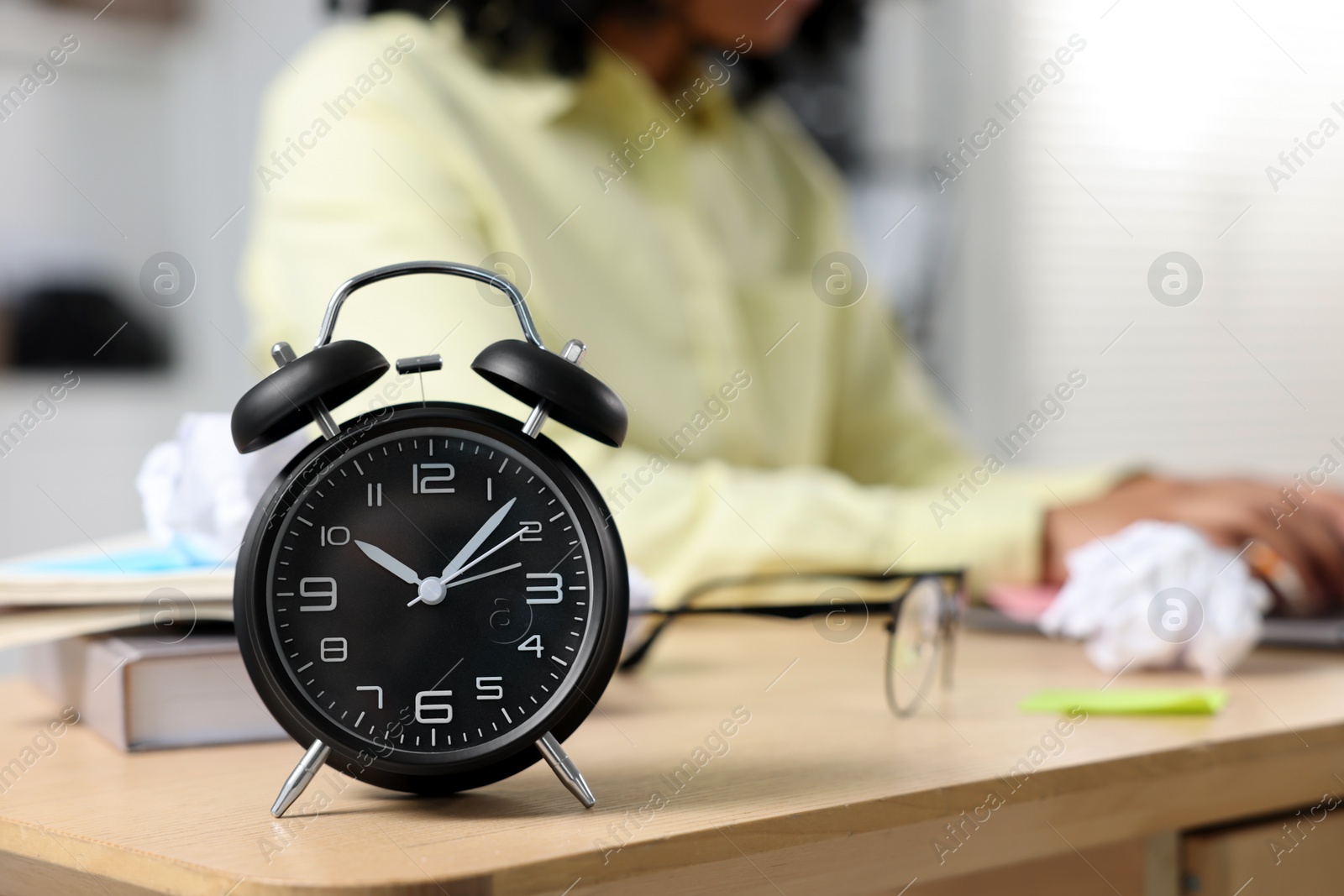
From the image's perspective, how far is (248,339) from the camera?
7.72 feet

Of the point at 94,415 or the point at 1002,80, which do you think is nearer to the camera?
the point at 94,415

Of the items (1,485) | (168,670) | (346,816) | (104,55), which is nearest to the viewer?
(346,816)

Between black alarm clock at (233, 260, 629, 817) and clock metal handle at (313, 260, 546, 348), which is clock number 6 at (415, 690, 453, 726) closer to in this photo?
black alarm clock at (233, 260, 629, 817)

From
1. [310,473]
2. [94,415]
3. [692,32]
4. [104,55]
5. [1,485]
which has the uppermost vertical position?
[104,55]

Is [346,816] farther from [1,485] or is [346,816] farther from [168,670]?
[1,485]

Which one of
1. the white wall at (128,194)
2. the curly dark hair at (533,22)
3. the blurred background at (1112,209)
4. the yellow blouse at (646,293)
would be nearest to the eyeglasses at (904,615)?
the yellow blouse at (646,293)

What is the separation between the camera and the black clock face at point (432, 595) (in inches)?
20.4

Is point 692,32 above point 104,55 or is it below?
below

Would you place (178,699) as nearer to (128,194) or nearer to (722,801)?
(722,801)

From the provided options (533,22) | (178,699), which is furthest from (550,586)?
(533,22)

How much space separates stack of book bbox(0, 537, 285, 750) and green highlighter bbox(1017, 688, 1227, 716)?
1.49 ft

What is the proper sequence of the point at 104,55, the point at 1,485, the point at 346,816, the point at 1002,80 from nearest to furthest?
1. the point at 346,816
2. the point at 1,485
3. the point at 104,55
4. the point at 1002,80

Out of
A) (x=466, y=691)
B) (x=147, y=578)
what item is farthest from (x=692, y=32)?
(x=466, y=691)

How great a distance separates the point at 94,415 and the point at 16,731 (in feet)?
5.63
